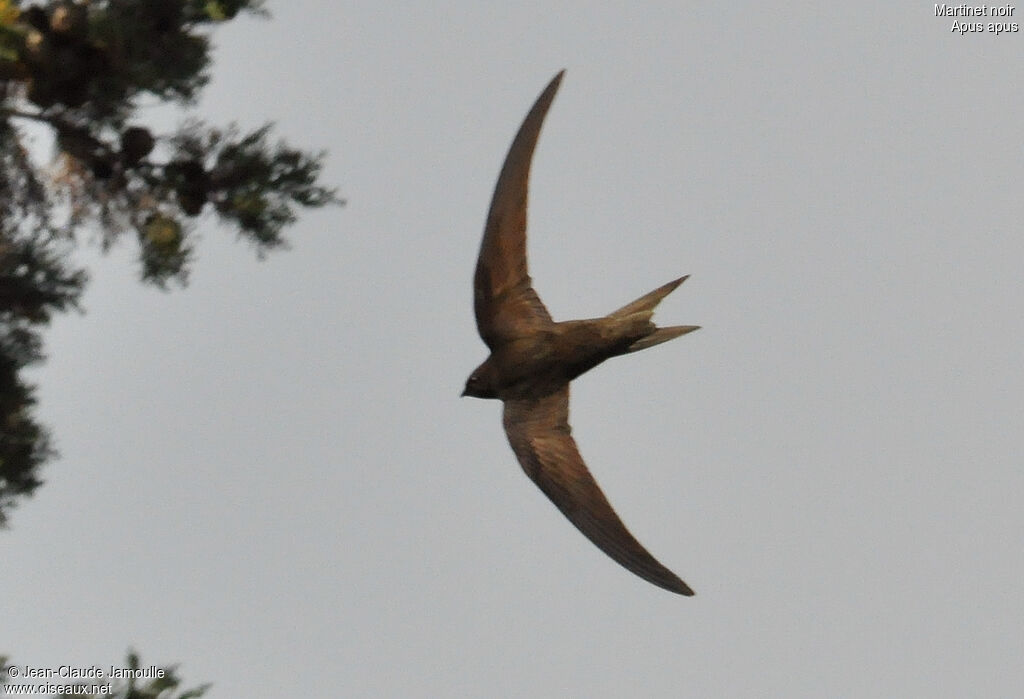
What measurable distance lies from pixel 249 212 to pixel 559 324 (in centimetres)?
200

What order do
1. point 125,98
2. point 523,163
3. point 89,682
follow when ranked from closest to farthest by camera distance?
point 89,682
point 125,98
point 523,163

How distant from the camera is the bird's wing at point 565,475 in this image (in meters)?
6.00

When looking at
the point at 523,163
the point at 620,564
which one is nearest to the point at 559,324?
the point at 523,163

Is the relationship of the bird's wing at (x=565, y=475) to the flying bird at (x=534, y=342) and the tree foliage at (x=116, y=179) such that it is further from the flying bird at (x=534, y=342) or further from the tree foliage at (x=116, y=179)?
the tree foliage at (x=116, y=179)

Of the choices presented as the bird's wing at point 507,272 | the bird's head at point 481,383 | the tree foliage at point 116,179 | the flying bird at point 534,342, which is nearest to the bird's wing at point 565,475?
the flying bird at point 534,342

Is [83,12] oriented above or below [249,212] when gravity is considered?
above

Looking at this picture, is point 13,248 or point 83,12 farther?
point 13,248

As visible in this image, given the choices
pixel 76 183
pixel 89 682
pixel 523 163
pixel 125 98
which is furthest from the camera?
pixel 523 163

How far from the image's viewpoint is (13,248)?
585 cm

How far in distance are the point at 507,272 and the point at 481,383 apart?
722 mm

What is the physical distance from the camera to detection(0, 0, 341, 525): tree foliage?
551 cm

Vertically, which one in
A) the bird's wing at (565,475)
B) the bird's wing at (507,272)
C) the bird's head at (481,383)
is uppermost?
the bird's wing at (507,272)

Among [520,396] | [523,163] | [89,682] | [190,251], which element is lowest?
[89,682]

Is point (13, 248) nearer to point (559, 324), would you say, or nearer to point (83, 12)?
point (83, 12)
